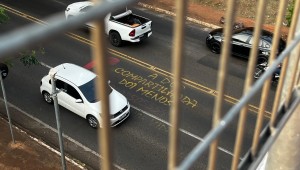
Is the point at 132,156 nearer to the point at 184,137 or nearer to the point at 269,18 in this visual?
the point at 184,137

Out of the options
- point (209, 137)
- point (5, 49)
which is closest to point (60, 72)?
point (209, 137)

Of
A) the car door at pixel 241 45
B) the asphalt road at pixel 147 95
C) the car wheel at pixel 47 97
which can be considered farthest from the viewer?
the car door at pixel 241 45

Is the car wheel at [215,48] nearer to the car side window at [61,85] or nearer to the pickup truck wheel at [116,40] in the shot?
the pickup truck wheel at [116,40]

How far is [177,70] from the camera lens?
136 centimetres

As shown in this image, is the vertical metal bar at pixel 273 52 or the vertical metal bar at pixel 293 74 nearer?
the vertical metal bar at pixel 273 52

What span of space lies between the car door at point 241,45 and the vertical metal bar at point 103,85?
1100 centimetres

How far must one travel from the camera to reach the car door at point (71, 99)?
10336 mm

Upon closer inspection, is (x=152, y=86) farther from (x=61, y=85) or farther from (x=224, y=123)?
(x=224, y=123)

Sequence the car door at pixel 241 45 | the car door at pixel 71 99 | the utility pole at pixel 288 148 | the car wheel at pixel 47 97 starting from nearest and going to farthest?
the utility pole at pixel 288 148, the car door at pixel 71 99, the car wheel at pixel 47 97, the car door at pixel 241 45

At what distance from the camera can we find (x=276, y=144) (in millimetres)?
3391

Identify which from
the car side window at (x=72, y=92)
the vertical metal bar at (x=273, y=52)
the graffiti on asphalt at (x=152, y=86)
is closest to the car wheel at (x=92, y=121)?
the car side window at (x=72, y=92)

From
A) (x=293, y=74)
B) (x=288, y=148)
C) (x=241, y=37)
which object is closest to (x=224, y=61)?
(x=293, y=74)

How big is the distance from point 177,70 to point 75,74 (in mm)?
9684

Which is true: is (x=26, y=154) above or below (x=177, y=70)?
below
